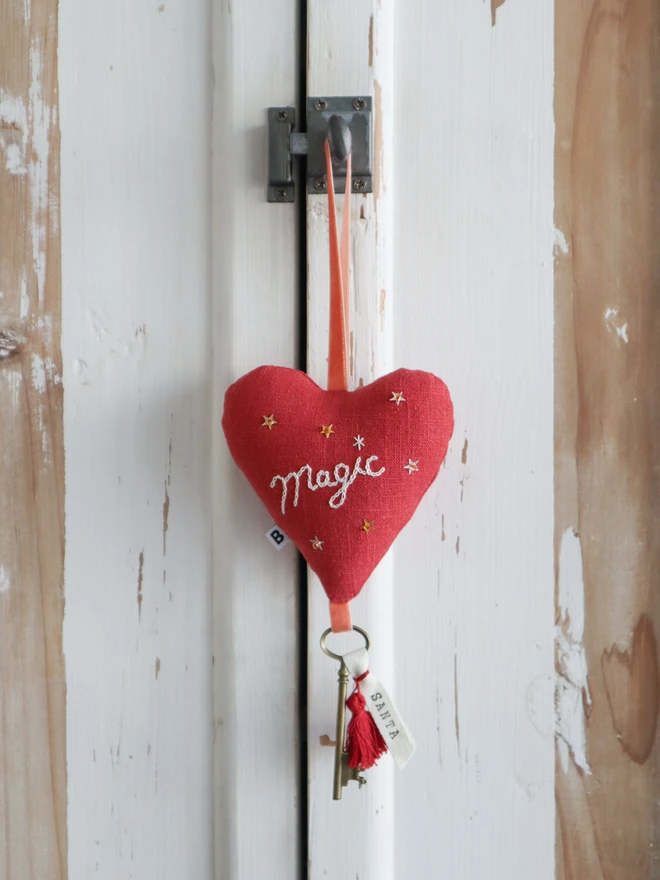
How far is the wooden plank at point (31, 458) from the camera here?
465 mm

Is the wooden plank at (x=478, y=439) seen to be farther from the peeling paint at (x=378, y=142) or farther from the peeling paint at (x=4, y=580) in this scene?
the peeling paint at (x=4, y=580)

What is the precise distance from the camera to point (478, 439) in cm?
47

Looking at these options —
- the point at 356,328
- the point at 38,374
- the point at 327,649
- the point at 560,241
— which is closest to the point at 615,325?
the point at 560,241

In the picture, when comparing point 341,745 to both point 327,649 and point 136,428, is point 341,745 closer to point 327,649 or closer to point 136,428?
point 327,649

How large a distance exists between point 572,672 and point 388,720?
A: 14 centimetres

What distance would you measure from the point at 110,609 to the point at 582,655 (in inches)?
12.8

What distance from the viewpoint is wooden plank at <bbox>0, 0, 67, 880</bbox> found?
1.53 feet

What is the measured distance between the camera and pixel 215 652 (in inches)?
18.6

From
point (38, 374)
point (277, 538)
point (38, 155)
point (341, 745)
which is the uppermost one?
point (38, 155)

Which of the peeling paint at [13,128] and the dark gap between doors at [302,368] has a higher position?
the peeling paint at [13,128]

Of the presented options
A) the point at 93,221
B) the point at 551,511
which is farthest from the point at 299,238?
the point at 551,511

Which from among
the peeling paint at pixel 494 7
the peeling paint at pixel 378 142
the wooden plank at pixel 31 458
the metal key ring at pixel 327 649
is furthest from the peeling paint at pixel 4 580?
the peeling paint at pixel 494 7

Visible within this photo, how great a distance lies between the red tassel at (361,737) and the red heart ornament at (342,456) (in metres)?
0.07

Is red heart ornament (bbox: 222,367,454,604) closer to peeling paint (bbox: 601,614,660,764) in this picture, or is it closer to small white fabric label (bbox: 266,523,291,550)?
small white fabric label (bbox: 266,523,291,550)
